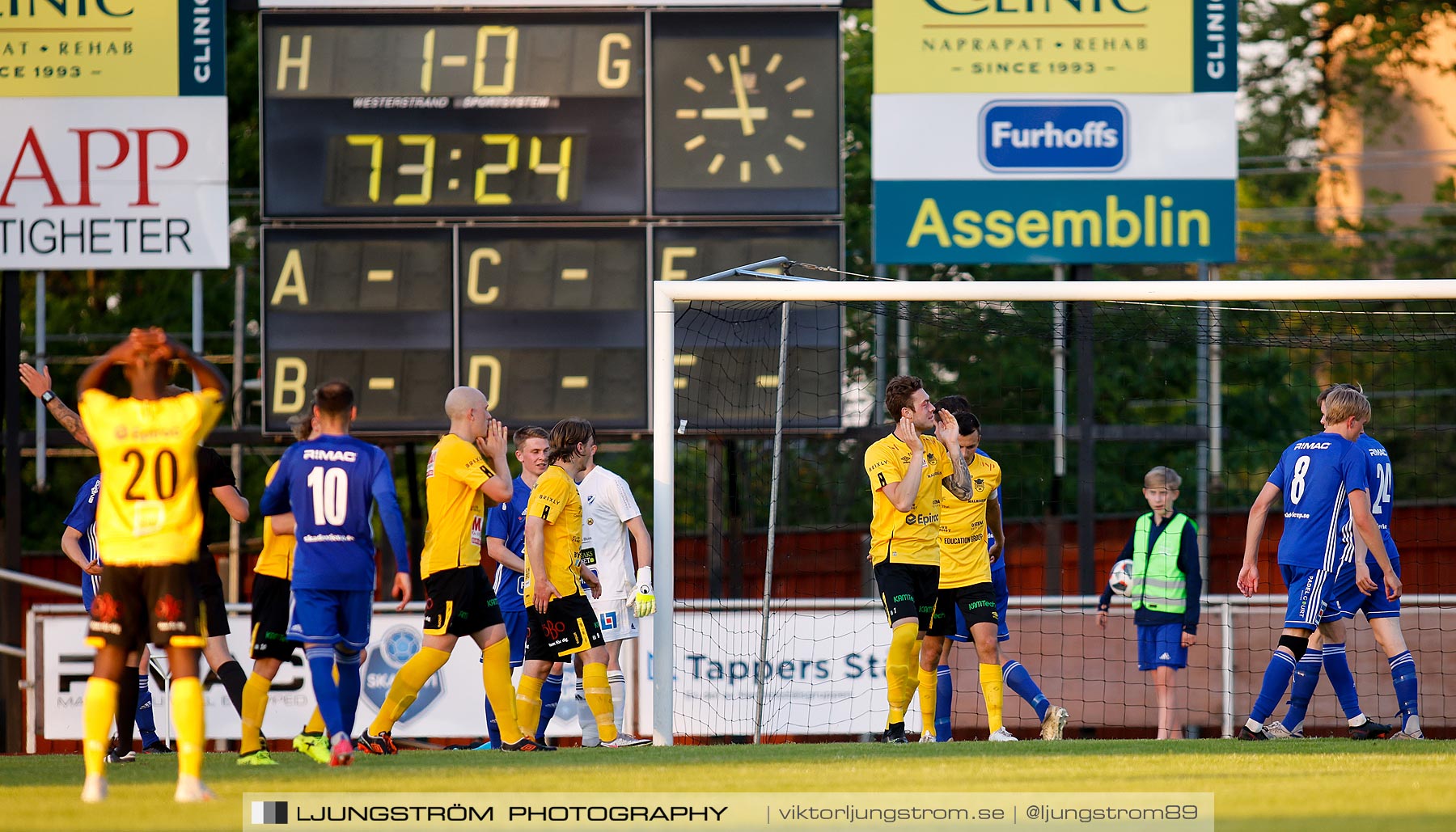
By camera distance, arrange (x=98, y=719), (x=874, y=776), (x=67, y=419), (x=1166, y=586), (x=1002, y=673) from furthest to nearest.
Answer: (x=1166, y=586) → (x=1002, y=673) → (x=67, y=419) → (x=874, y=776) → (x=98, y=719)

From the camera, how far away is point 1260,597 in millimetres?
12086

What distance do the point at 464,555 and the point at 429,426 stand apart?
148 inches

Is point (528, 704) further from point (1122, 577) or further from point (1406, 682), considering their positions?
point (1406, 682)

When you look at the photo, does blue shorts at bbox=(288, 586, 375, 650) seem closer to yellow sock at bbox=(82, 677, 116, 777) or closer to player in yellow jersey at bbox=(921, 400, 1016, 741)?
yellow sock at bbox=(82, 677, 116, 777)

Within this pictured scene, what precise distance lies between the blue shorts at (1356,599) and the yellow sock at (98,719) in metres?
5.90

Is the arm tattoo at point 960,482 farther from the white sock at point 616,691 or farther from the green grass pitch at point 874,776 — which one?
the white sock at point 616,691

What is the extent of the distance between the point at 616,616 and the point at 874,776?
2839 mm

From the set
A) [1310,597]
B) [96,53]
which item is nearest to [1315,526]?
[1310,597]

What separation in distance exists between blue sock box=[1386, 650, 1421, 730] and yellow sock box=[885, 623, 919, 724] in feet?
8.19

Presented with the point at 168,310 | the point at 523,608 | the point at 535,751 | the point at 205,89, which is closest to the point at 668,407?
the point at 523,608

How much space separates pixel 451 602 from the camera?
7828mm

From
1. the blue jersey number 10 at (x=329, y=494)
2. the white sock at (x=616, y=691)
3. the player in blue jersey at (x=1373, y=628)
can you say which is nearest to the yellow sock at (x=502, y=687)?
the white sock at (x=616, y=691)

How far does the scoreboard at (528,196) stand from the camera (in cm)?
1159

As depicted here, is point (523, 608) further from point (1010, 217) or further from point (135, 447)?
point (1010, 217)
